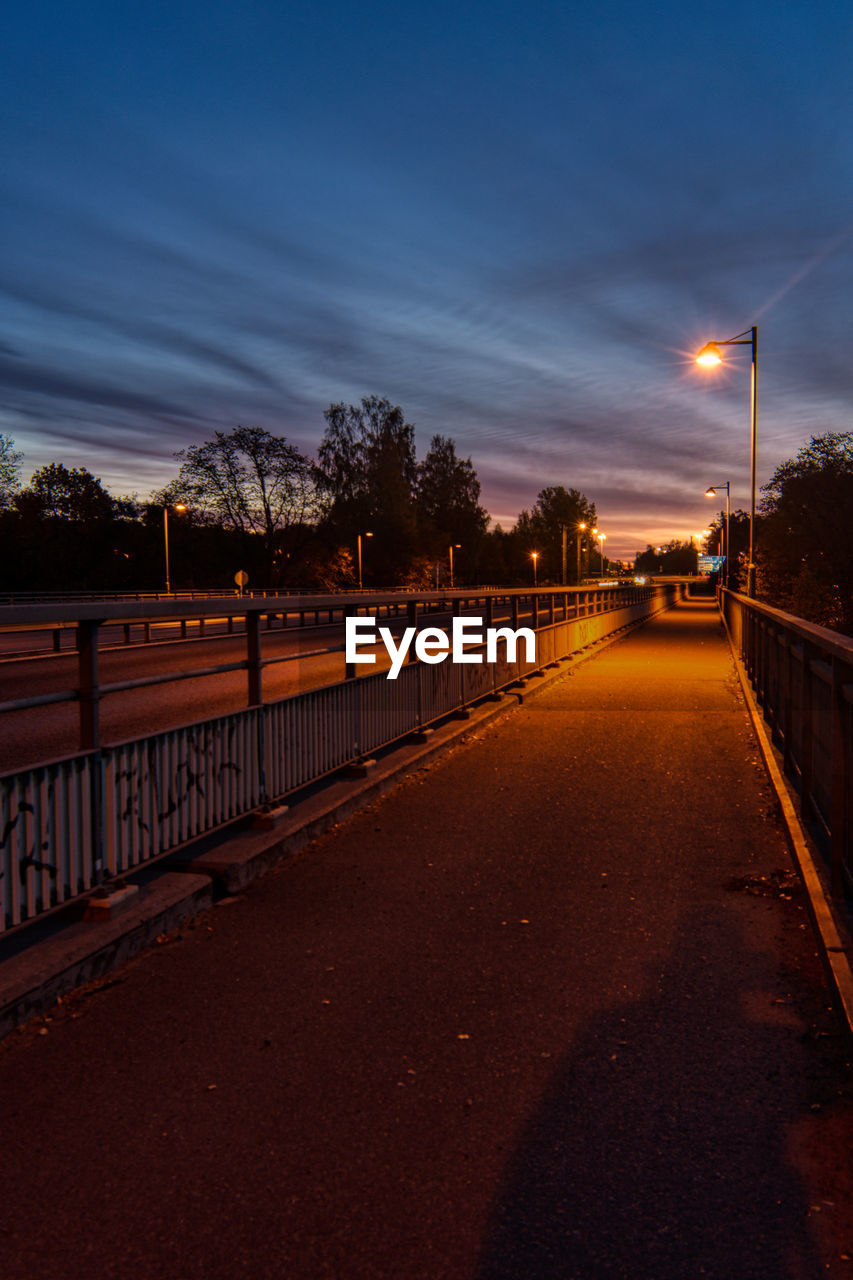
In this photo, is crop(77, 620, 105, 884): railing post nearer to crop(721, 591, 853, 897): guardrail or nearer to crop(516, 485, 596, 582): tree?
crop(721, 591, 853, 897): guardrail

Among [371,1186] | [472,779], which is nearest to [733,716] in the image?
[472,779]

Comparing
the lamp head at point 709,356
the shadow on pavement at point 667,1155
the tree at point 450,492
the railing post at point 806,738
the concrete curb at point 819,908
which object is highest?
the tree at point 450,492

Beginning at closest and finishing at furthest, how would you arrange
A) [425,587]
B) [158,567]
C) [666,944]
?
[666,944], [158,567], [425,587]

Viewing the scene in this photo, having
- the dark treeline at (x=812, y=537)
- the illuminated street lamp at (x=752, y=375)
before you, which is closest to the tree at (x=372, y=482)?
the dark treeline at (x=812, y=537)

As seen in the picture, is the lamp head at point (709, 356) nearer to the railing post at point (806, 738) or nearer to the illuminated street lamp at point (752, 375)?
the illuminated street lamp at point (752, 375)

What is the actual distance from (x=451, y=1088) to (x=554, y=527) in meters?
162

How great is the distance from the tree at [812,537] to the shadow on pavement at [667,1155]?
178 ft

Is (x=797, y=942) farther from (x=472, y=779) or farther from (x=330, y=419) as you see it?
(x=330, y=419)

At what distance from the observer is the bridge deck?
2.38 metres

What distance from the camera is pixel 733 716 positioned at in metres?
12.0

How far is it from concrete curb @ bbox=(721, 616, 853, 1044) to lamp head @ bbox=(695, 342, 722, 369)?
14.0 metres

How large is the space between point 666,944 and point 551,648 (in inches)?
507

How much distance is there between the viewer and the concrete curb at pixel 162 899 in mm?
3676

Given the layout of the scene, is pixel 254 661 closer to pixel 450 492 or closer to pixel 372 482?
pixel 372 482
